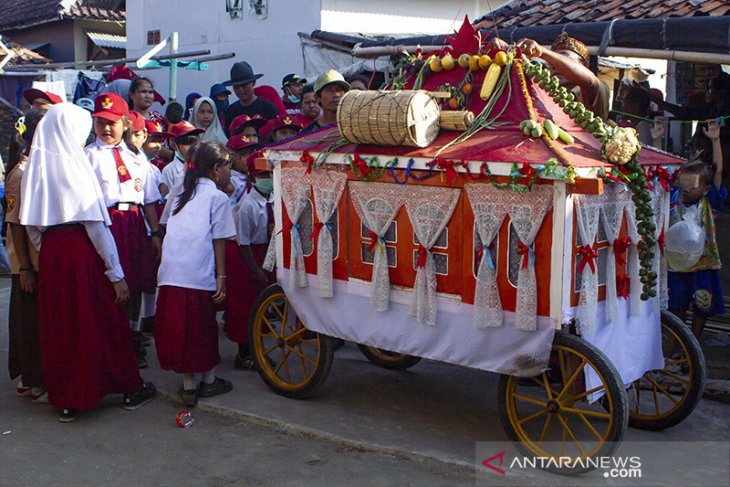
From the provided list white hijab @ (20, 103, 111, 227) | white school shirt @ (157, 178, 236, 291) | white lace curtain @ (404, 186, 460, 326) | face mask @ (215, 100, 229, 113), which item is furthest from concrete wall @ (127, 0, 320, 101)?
white lace curtain @ (404, 186, 460, 326)

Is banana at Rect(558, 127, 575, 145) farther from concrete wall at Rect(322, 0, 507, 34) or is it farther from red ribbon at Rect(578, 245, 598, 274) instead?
concrete wall at Rect(322, 0, 507, 34)

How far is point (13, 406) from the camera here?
5.35m

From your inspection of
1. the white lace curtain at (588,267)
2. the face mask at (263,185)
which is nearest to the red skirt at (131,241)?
the face mask at (263,185)

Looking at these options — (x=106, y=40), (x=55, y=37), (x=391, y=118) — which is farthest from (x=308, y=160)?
(x=55, y=37)

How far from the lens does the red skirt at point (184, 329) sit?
16.7 feet

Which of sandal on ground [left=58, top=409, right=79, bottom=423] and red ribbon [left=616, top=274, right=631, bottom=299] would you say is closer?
red ribbon [left=616, top=274, right=631, bottom=299]

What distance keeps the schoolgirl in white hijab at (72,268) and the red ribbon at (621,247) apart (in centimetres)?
287

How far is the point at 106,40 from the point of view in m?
20.2

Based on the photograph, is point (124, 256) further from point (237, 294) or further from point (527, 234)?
point (527, 234)

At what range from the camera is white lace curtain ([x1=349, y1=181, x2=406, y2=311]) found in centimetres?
459

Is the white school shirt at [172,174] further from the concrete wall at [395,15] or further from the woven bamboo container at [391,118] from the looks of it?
the concrete wall at [395,15]

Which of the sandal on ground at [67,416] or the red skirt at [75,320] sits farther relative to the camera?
the sandal on ground at [67,416]

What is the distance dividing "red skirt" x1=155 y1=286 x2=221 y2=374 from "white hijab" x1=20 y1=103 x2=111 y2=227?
2.29 feet

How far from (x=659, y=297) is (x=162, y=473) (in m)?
2.91
